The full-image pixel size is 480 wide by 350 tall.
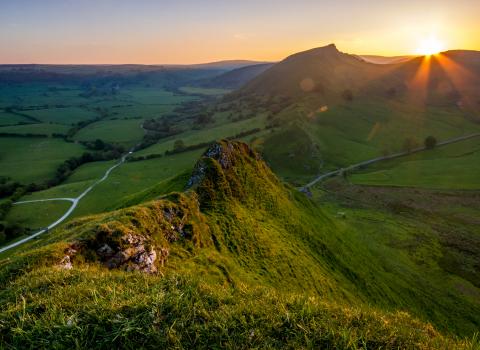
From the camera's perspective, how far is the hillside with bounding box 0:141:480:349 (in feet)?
36.9

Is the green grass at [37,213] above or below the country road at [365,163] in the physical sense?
below

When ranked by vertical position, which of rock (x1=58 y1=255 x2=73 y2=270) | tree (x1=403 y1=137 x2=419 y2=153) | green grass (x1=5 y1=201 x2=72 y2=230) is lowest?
green grass (x1=5 y1=201 x2=72 y2=230)

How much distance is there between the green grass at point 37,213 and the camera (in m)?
101

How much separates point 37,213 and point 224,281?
107973 mm

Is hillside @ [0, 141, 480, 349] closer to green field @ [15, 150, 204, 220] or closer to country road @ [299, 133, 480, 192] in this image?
green field @ [15, 150, 204, 220]

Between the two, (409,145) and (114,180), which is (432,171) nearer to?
(409,145)

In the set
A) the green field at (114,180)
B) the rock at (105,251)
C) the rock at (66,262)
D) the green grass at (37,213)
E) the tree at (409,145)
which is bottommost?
the green grass at (37,213)

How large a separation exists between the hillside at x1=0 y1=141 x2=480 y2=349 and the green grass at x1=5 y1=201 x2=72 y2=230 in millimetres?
82135

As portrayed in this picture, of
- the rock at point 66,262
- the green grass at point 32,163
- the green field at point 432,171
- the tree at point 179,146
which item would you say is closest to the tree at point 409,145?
the green field at point 432,171

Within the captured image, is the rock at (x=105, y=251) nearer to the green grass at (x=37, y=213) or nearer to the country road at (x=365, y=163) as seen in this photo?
the green grass at (x=37, y=213)

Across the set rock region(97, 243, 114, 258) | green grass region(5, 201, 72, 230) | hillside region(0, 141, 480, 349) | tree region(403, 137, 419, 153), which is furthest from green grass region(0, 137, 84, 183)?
tree region(403, 137, 419, 153)

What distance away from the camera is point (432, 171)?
145250 mm

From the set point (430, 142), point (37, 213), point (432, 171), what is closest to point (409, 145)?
point (430, 142)

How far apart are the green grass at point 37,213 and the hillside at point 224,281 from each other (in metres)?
82.1
